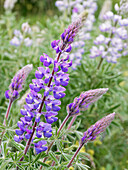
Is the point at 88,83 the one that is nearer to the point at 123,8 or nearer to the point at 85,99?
the point at 123,8

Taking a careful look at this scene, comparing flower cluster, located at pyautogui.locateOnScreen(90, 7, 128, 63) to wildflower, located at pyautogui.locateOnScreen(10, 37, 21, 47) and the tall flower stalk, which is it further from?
the tall flower stalk

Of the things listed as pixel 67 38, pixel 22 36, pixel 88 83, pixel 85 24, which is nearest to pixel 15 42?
pixel 22 36

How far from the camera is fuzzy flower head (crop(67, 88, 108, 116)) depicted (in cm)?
131

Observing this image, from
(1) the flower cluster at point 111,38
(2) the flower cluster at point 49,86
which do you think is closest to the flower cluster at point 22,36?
(1) the flower cluster at point 111,38

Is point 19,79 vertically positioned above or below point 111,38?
below

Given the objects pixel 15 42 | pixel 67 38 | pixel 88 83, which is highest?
pixel 15 42

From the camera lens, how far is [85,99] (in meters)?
1.33

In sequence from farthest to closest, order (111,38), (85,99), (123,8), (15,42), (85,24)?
(85,24)
(15,42)
(111,38)
(123,8)
(85,99)

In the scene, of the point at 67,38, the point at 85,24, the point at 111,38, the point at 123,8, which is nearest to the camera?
the point at 67,38

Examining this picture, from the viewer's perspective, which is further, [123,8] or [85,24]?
[85,24]

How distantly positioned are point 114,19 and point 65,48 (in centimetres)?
140

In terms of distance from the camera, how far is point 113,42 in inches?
101

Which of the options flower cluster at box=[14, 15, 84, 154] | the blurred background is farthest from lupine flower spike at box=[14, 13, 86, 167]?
the blurred background

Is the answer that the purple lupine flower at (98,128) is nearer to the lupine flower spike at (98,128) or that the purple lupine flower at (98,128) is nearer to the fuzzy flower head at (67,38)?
the lupine flower spike at (98,128)
